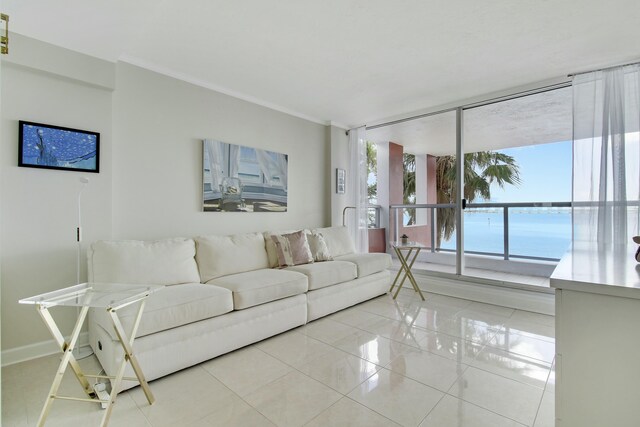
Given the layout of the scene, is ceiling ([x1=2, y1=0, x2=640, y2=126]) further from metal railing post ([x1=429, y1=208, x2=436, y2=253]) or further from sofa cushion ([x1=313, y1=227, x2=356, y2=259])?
metal railing post ([x1=429, y1=208, x2=436, y2=253])

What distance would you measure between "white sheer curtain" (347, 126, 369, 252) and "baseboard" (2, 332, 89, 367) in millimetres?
3690

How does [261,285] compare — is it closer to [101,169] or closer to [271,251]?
[271,251]

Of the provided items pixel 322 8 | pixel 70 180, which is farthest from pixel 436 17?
pixel 70 180

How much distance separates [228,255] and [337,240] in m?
1.74

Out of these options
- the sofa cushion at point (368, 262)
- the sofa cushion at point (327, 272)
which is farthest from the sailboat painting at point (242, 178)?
the sofa cushion at point (368, 262)

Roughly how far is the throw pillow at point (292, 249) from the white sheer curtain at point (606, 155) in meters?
2.84

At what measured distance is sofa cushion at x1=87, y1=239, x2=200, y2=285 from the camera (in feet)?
7.18

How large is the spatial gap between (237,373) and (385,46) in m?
2.93

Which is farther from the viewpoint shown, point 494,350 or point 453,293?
point 453,293

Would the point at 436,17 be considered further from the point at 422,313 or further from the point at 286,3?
the point at 422,313

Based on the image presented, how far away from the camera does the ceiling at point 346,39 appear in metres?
2.10

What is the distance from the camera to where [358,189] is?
4.94m

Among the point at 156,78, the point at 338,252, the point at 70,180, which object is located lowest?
the point at 338,252

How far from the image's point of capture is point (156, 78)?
2.93 m
